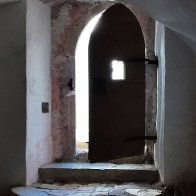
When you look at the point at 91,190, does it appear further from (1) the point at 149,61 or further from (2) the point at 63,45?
(2) the point at 63,45

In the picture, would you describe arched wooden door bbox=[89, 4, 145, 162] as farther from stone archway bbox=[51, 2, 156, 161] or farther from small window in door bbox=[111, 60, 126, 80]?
stone archway bbox=[51, 2, 156, 161]

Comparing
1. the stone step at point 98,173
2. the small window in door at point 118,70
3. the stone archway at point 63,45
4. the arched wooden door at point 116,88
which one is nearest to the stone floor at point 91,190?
the stone step at point 98,173

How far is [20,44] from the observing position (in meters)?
3.41

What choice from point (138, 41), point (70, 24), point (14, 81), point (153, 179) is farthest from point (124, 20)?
point (153, 179)

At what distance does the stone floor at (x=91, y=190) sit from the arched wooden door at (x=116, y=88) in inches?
12.0

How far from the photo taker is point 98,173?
3623 millimetres

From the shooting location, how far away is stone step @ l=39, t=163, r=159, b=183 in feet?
11.7

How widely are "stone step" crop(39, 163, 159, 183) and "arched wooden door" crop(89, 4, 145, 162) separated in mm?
241

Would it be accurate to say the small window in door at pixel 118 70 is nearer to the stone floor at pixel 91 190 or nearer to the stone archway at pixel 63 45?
the stone archway at pixel 63 45

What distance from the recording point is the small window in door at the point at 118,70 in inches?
131

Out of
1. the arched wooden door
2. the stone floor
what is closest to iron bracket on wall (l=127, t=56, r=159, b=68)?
the arched wooden door

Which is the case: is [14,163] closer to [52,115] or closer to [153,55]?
[52,115]

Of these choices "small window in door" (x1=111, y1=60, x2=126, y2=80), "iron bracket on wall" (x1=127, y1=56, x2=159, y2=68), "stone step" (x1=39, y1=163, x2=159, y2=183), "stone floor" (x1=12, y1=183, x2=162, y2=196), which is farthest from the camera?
"stone step" (x1=39, y1=163, x2=159, y2=183)

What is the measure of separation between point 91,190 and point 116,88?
979 mm
